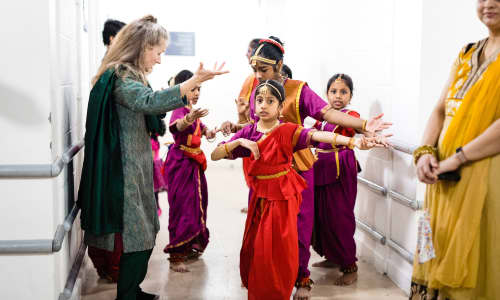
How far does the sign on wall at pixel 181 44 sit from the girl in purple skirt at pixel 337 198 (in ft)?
15.6

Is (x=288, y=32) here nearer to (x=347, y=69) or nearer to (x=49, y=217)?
(x=347, y=69)

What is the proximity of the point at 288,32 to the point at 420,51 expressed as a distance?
4073mm

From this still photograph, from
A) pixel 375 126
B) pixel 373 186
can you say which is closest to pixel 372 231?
pixel 373 186

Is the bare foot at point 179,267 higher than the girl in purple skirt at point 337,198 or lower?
lower

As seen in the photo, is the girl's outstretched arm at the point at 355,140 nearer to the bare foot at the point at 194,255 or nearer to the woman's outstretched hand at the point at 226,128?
the woman's outstretched hand at the point at 226,128

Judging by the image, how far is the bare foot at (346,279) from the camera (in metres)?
3.54

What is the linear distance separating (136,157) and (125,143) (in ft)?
0.30

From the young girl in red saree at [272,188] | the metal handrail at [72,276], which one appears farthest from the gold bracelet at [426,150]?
the metal handrail at [72,276]

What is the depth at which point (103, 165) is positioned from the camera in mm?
2633

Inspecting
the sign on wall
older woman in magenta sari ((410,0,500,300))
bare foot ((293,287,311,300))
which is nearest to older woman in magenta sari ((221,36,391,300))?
bare foot ((293,287,311,300))

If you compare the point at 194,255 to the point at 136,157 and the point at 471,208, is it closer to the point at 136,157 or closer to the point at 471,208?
the point at 136,157

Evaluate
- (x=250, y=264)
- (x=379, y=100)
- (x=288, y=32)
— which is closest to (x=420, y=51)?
(x=379, y=100)

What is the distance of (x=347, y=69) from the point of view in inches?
172

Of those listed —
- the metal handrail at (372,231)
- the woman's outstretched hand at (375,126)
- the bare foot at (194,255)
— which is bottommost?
the bare foot at (194,255)
